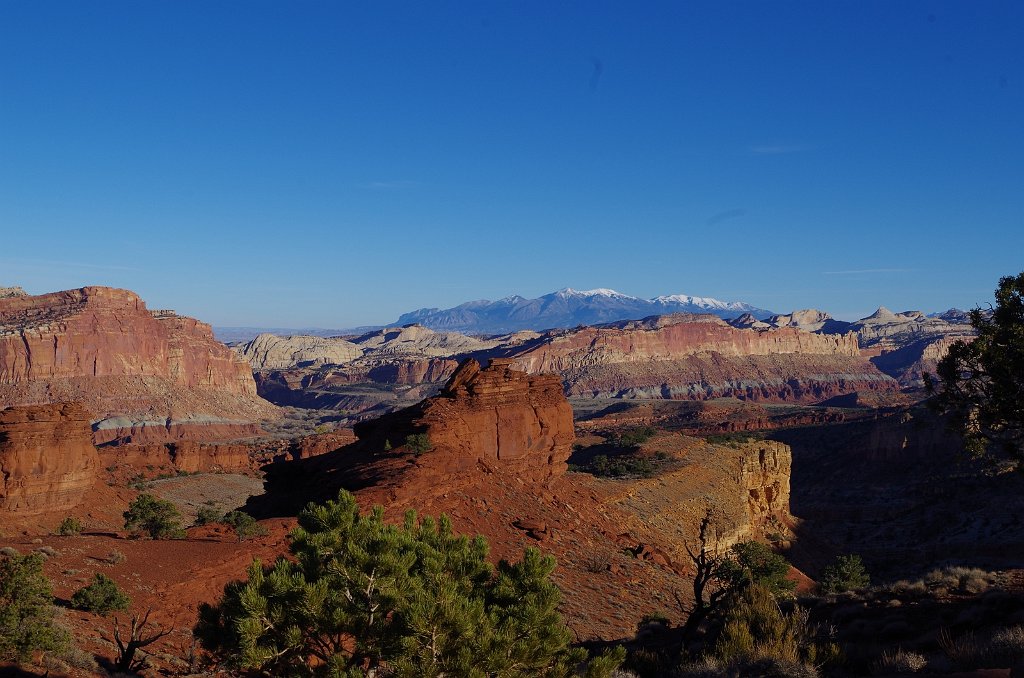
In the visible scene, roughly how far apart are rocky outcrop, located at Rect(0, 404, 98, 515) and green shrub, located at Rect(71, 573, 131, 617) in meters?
32.4

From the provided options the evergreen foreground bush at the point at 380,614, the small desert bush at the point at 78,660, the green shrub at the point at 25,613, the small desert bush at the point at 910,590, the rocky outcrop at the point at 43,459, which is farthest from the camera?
the rocky outcrop at the point at 43,459

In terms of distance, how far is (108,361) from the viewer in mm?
125188

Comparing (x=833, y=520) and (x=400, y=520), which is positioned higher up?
(x=400, y=520)

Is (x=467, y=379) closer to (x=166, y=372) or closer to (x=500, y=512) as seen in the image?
(x=500, y=512)

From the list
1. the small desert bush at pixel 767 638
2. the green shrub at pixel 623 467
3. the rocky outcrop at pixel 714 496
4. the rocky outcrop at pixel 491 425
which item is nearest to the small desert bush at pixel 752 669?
the small desert bush at pixel 767 638

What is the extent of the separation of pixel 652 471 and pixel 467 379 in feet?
52.9

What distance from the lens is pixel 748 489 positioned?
5128 centimetres

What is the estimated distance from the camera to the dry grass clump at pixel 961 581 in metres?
19.4

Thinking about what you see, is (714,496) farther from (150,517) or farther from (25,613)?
(25,613)

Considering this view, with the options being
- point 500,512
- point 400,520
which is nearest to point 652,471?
point 500,512

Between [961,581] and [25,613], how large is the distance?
2165 centimetres

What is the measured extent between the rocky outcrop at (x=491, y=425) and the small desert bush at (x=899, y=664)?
737 inches

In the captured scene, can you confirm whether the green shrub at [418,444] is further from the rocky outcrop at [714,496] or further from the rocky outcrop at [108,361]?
the rocky outcrop at [108,361]

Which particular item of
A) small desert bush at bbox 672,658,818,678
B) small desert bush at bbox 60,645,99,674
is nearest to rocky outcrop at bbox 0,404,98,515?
small desert bush at bbox 60,645,99,674
